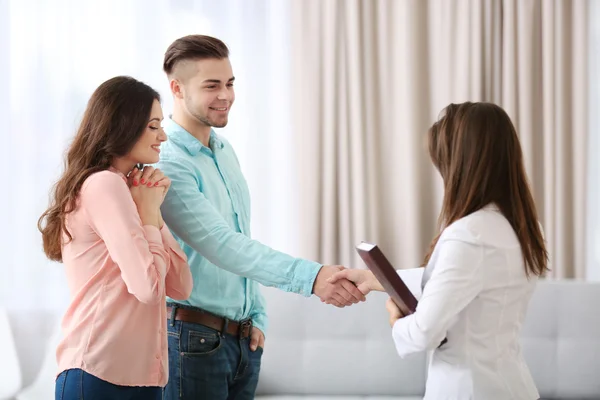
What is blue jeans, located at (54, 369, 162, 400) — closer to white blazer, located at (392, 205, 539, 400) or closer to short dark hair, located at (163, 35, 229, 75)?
white blazer, located at (392, 205, 539, 400)

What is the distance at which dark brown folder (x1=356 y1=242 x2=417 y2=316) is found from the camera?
1.59 meters

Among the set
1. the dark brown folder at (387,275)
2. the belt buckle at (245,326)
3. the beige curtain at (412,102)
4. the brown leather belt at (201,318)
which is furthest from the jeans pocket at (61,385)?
the beige curtain at (412,102)

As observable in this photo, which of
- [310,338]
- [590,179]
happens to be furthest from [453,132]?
[590,179]

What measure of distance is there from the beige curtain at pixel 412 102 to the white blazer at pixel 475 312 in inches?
69.6

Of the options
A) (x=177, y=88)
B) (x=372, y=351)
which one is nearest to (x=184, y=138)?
(x=177, y=88)

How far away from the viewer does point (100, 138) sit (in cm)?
168

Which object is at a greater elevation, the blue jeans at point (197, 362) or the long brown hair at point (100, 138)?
the long brown hair at point (100, 138)

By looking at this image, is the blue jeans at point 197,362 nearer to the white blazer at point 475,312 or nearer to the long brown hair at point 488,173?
the white blazer at point 475,312

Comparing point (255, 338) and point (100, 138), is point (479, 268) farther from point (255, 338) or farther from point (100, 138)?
point (100, 138)

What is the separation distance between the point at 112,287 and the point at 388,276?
24.3 inches

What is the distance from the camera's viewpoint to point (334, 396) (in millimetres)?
3127

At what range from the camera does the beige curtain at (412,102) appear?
3340 millimetres

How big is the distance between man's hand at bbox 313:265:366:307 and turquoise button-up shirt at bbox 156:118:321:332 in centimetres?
3

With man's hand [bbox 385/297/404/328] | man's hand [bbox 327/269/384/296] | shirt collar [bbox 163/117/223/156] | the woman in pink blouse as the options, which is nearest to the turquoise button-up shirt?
shirt collar [bbox 163/117/223/156]
